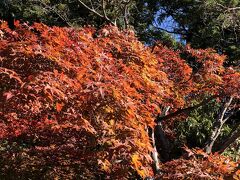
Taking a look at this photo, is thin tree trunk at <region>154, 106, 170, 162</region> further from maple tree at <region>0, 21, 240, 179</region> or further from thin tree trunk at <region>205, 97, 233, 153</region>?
maple tree at <region>0, 21, 240, 179</region>

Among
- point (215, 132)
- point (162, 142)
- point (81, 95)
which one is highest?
point (81, 95)

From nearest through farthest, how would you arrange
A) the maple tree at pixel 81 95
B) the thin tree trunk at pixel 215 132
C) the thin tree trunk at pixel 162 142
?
the maple tree at pixel 81 95 → the thin tree trunk at pixel 215 132 → the thin tree trunk at pixel 162 142

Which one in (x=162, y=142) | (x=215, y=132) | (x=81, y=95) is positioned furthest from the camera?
(x=162, y=142)

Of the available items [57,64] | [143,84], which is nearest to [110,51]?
[143,84]

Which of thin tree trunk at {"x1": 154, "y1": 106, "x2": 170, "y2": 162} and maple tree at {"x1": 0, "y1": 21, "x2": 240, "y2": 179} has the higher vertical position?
maple tree at {"x1": 0, "y1": 21, "x2": 240, "y2": 179}

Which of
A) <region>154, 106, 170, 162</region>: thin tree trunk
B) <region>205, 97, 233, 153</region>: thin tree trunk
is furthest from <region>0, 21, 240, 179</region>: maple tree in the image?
<region>154, 106, 170, 162</region>: thin tree trunk

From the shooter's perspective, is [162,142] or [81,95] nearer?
Result: [81,95]

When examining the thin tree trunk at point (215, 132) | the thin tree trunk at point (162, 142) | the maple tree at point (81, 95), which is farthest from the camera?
the thin tree trunk at point (162, 142)

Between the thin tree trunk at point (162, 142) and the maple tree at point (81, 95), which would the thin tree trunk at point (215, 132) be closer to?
the thin tree trunk at point (162, 142)

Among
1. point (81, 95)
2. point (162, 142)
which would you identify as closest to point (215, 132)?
point (162, 142)

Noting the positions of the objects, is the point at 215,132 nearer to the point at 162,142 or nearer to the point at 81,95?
the point at 162,142

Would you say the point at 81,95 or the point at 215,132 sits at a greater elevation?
the point at 81,95

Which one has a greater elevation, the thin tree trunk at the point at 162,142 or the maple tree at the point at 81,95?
the maple tree at the point at 81,95

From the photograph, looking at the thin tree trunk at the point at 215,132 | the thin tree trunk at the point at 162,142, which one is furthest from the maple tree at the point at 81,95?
the thin tree trunk at the point at 162,142
